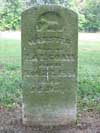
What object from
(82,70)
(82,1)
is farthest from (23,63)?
(82,1)

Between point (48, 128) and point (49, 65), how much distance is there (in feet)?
3.05

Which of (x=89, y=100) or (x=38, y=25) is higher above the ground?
(x=38, y=25)

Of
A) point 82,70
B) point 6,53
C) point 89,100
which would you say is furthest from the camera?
→ point 6,53

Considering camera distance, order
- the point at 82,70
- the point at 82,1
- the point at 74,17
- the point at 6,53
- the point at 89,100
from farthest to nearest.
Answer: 1. the point at 82,1
2. the point at 6,53
3. the point at 82,70
4. the point at 89,100
5. the point at 74,17

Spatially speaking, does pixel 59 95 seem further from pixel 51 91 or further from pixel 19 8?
pixel 19 8

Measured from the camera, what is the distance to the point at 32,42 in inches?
287

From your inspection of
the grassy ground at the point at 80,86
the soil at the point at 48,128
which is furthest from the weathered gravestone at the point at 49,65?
the grassy ground at the point at 80,86

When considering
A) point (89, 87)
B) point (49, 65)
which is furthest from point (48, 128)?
point (89, 87)

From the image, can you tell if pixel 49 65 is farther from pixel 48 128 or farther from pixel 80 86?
pixel 80 86

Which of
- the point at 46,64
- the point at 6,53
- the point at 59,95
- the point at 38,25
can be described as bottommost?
the point at 6,53

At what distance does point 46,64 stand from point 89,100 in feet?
6.82

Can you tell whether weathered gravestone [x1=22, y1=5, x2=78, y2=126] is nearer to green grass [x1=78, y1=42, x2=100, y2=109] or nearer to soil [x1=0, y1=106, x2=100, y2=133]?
soil [x1=0, y1=106, x2=100, y2=133]

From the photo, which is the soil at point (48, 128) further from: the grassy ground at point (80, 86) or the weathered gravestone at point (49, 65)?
the grassy ground at point (80, 86)

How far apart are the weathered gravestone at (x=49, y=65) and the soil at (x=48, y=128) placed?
0.12 meters
